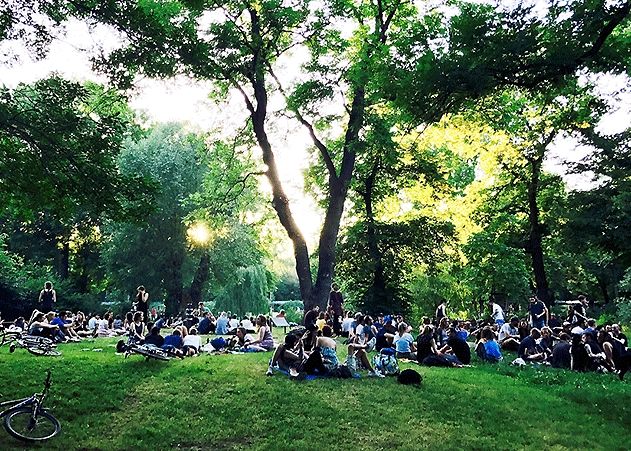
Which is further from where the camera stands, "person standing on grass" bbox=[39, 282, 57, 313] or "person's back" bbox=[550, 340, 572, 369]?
"person standing on grass" bbox=[39, 282, 57, 313]

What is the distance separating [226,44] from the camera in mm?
16703

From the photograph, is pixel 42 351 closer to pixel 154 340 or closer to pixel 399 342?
pixel 154 340

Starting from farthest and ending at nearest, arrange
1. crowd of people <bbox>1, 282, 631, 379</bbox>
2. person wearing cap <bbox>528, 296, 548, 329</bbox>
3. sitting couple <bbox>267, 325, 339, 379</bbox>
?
person wearing cap <bbox>528, 296, 548, 329</bbox> → crowd of people <bbox>1, 282, 631, 379</bbox> → sitting couple <bbox>267, 325, 339, 379</bbox>

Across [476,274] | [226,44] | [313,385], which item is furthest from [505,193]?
[313,385]

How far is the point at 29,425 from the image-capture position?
28.3ft

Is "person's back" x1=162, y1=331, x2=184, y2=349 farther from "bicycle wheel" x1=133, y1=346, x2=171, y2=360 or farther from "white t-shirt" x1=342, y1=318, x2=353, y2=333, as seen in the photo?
"white t-shirt" x1=342, y1=318, x2=353, y2=333

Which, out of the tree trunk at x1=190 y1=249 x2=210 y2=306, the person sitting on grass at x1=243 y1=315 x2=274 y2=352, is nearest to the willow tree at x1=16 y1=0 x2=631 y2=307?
the person sitting on grass at x1=243 y1=315 x2=274 y2=352

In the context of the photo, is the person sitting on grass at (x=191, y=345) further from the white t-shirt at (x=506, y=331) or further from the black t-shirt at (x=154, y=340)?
the white t-shirt at (x=506, y=331)

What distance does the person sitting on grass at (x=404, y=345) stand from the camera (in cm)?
1554

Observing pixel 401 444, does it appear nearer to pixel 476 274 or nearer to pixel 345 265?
pixel 345 265

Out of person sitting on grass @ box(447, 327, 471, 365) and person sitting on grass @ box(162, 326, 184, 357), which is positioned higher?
person sitting on grass @ box(447, 327, 471, 365)

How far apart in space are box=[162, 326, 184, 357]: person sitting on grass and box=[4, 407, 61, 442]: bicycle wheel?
5614mm

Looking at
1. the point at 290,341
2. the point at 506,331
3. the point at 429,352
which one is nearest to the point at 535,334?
the point at 506,331

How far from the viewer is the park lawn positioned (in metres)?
9.16
